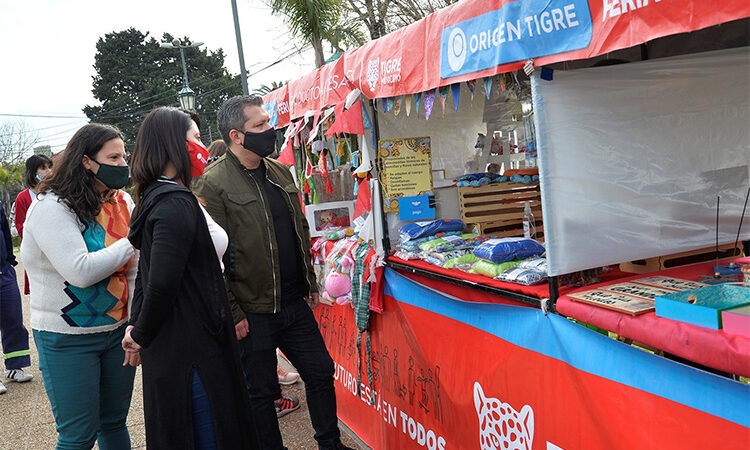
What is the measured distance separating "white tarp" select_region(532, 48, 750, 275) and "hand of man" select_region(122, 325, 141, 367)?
1.64m

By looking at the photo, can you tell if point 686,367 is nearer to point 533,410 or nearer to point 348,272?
point 533,410

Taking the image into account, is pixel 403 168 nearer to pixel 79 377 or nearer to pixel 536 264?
pixel 536 264

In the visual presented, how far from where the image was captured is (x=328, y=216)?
480 cm

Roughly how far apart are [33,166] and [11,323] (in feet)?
5.39

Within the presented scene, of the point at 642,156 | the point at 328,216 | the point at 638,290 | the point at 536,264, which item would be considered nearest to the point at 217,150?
the point at 328,216

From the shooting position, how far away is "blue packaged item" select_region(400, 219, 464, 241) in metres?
3.63

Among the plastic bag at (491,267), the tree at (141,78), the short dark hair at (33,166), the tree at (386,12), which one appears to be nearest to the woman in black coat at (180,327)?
the plastic bag at (491,267)

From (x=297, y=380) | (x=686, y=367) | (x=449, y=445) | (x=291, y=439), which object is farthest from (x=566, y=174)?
(x=297, y=380)

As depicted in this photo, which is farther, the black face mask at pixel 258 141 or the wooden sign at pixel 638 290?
the black face mask at pixel 258 141

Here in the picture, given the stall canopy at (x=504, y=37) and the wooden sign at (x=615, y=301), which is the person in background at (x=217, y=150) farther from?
the wooden sign at (x=615, y=301)

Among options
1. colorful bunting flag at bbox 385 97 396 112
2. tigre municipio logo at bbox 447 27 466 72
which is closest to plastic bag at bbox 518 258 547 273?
tigre municipio logo at bbox 447 27 466 72

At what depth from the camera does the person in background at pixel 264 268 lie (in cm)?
312

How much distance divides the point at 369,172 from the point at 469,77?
1.44 metres

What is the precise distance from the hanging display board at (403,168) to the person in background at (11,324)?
4338 mm
